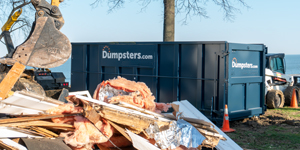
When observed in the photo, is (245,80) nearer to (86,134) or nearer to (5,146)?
(86,134)

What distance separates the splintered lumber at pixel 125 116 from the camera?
4504 mm

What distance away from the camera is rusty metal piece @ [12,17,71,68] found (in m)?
6.01

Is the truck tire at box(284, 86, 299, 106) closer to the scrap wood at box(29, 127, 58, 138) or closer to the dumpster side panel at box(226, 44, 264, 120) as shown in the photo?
the dumpster side panel at box(226, 44, 264, 120)

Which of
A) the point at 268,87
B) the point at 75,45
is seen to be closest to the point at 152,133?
the point at 75,45

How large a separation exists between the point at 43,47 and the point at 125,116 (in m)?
2.43

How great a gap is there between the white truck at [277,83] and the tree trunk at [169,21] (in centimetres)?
413

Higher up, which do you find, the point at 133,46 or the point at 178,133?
the point at 133,46

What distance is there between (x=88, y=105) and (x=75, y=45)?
747 cm

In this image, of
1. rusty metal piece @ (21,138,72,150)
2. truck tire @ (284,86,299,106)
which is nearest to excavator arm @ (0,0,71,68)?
rusty metal piece @ (21,138,72,150)

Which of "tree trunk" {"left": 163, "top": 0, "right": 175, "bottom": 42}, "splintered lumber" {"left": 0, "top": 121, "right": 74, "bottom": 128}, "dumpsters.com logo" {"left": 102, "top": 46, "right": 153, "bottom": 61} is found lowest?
"splintered lumber" {"left": 0, "top": 121, "right": 74, "bottom": 128}

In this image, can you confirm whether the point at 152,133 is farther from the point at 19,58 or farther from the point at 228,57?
the point at 228,57

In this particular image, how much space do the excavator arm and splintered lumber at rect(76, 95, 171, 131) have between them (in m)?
1.81

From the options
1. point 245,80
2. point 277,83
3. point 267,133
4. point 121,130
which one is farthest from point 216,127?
point 277,83

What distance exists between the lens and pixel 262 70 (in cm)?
1008
